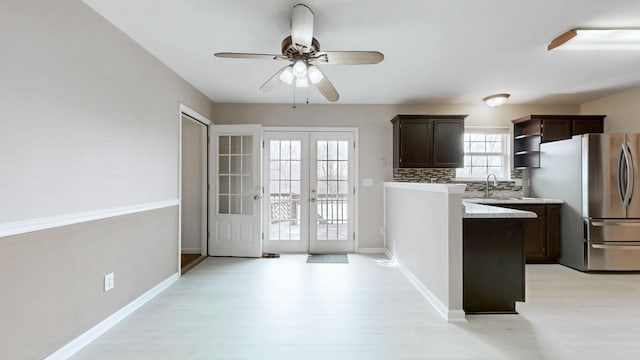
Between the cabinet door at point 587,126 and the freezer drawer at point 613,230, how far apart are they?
145 centimetres

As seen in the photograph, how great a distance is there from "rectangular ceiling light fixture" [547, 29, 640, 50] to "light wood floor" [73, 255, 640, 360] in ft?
7.71

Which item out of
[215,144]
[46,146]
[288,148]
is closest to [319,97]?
[288,148]

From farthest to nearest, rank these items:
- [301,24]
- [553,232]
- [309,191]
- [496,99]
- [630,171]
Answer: [309,191] < [496,99] < [553,232] < [630,171] < [301,24]

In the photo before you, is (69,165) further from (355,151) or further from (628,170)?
(628,170)

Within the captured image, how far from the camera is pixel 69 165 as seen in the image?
1.95 meters

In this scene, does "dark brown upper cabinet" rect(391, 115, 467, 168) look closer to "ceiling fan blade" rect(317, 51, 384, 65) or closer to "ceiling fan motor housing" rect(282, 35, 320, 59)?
"ceiling fan blade" rect(317, 51, 384, 65)

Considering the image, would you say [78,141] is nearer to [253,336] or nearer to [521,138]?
[253,336]

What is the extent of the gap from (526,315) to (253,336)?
2.29 m

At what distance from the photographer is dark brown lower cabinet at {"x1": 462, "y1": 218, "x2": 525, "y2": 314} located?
8.43ft

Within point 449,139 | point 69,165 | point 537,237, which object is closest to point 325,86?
point 69,165

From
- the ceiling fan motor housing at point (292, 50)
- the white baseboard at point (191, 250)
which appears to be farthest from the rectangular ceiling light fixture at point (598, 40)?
the white baseboard at point (191, 250)

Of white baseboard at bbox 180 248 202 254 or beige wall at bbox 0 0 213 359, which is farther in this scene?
white baseboard at bbox 180 248 202 254

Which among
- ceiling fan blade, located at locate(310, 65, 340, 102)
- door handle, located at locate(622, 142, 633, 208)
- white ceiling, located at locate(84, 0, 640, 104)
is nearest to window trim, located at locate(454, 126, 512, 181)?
white ceiling, located at locate(84, 0, 640, 104)

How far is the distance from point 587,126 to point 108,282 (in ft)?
20.4
